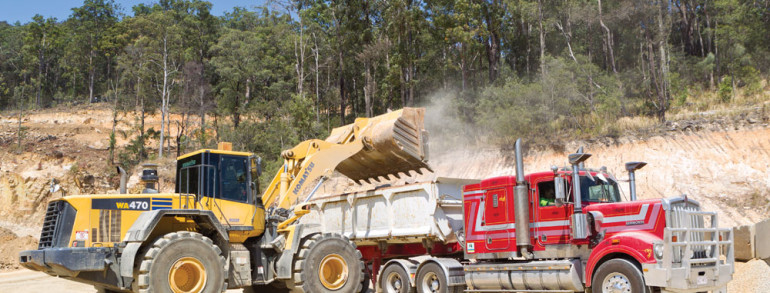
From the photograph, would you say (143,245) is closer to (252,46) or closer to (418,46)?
(418,46)

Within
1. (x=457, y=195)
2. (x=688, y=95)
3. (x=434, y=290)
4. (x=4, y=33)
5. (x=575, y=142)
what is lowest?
(x=434, y=290)

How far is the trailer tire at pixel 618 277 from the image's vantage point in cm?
1023

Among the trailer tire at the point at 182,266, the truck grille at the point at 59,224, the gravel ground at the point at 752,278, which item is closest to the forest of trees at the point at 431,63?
the gravel ground at the point at 752,278

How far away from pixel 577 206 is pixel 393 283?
16.4 ft

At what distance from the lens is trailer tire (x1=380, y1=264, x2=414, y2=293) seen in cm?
1386

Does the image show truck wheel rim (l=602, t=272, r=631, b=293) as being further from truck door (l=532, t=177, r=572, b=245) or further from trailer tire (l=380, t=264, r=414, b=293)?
trailer tire (l=380, t=264, r=414, b=293)

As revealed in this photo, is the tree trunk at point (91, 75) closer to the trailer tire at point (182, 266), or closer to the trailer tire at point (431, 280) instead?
the trailer tire at point (431, 280)

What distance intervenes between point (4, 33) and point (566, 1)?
80.5m

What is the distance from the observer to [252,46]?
196 ft

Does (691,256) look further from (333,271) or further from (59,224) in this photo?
(59,224)

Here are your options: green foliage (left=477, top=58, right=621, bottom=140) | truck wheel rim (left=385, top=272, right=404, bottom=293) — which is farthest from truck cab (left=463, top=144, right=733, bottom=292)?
green foliage (left=477, top=58, right=621, bottom=140)

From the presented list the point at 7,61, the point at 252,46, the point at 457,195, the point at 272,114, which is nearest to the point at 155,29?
the point at 252,46

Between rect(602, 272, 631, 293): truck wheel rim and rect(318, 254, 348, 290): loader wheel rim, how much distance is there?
504 cm

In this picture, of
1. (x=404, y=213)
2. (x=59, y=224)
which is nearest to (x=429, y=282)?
(x=404, y=213)
